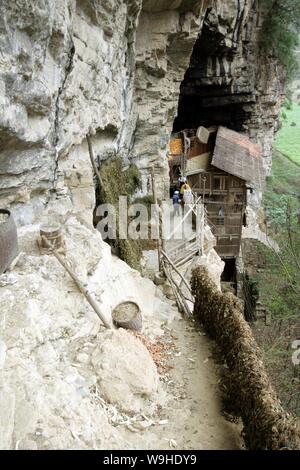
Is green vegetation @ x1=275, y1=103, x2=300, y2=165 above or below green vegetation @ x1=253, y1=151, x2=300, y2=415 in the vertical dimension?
above

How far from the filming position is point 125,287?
8547 mm

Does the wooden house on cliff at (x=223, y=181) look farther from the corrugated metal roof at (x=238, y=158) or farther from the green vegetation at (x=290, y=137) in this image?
the green vegetation at (x=290, y=137)

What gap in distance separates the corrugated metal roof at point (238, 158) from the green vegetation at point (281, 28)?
5774 mm

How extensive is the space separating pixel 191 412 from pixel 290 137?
43776mm

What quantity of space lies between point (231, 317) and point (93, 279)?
8.99 ft

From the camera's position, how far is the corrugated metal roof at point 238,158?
55.7ft

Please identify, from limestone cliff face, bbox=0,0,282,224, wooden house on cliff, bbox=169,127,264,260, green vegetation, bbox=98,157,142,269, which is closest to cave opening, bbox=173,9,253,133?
limestone cliff face, bbox=0,0,282,224

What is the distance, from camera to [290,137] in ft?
144

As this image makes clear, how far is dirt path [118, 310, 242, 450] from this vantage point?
5020 millimetres

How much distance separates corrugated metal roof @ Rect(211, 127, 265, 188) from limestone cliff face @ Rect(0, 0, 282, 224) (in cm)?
287

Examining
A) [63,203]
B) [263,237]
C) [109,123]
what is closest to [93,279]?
[63,203]

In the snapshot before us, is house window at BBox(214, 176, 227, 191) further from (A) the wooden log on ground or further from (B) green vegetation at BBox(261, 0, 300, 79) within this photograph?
(A) the wooden log on ground

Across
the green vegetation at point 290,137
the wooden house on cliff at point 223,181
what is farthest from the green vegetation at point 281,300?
the green vegetation at point 290,137

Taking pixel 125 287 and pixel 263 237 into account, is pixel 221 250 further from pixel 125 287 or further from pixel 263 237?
pixel 125 287
